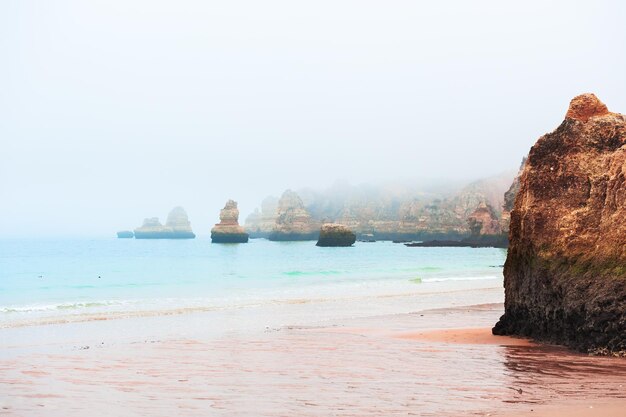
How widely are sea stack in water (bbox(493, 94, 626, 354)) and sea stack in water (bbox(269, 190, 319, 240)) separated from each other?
156359mm

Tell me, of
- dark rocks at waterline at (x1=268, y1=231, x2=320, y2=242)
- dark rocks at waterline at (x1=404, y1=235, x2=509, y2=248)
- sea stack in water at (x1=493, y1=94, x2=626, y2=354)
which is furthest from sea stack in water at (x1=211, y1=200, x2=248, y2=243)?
sea stack in water at (x1=493, y1=94, x2=626, y2=354)

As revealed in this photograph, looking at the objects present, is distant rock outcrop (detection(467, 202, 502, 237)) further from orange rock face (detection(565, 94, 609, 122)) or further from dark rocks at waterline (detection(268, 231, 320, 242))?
orange rock face (detection(565, 94, 609, 122))

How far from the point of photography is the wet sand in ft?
29.1

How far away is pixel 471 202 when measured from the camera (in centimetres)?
18212

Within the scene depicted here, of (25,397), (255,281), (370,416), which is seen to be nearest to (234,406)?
(370,416)

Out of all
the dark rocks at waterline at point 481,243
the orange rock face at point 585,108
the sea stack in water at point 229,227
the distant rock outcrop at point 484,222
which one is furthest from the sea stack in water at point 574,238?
the sea stack in water at point 229,227

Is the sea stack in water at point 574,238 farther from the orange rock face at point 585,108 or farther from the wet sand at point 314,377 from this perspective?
the wet sand at point 314,377

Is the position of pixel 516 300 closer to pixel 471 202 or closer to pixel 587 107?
pixel 587 107

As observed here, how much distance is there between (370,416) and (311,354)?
5.79 m

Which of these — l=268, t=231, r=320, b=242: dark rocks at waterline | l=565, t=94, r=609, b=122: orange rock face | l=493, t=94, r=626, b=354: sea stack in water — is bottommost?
l=268, t=231, r=320, b=242: dark rocks at waterline

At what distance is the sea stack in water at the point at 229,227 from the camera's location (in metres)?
146

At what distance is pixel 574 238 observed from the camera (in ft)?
45.7

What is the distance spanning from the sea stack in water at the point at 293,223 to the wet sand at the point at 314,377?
155042 mm

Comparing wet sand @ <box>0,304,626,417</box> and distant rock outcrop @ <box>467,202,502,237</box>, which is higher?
distant rock outcrop @ <box>467,202,502,237</box>
